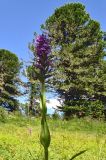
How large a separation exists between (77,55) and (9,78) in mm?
8674

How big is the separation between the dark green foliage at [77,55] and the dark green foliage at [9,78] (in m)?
6.51

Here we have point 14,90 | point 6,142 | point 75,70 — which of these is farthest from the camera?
point 14,90

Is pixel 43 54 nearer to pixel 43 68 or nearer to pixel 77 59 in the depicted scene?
pixel 43 68

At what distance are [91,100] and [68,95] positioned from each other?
223 cm

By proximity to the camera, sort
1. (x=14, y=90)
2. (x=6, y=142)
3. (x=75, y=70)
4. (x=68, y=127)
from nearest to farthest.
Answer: (x=6, y=142) → (x=68, y=127) → (x=75, y=70) → (x=14, y=90)

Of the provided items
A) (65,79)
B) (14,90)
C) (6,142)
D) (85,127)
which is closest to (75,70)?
(65,79)

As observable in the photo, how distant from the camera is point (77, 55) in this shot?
1586 inches

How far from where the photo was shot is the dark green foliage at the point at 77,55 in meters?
39.2

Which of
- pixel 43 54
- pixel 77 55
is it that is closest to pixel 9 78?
pixel 77 55

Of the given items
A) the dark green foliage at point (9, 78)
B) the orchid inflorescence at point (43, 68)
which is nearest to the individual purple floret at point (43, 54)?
the orchid inflorescence at point (43, 68)

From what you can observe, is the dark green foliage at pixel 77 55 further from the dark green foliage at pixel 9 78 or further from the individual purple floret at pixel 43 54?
the individual purple floret at pixel 43 54

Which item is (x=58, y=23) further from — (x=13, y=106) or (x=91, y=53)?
(x=13, y=106)

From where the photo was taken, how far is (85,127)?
24734 millimetres

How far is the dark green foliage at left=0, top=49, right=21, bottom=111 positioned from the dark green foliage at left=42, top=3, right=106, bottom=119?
256 inches
